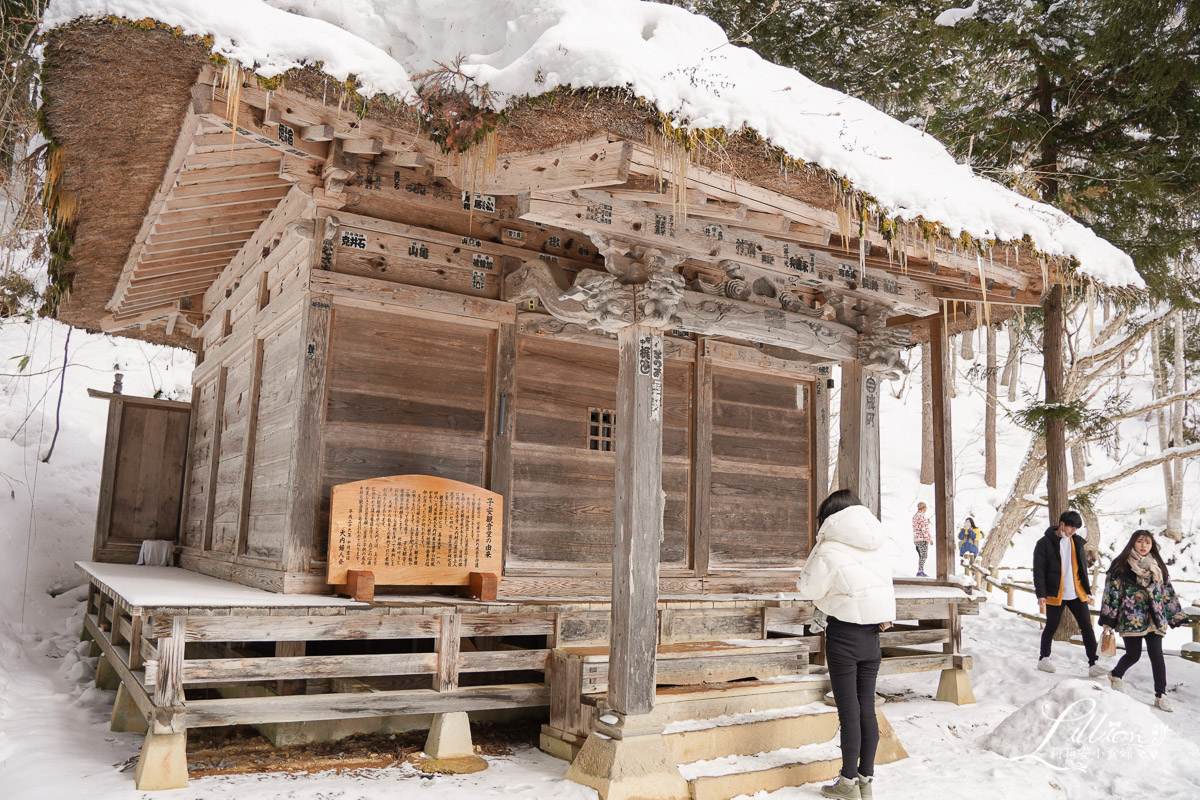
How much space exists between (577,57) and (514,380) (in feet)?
10.6

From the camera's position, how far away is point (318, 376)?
20.7 feet

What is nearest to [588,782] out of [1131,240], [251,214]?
[251,214]

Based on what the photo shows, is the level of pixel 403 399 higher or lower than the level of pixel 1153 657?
higher

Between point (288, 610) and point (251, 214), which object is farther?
point (251, 214)

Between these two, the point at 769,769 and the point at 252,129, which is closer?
the point at 252,129

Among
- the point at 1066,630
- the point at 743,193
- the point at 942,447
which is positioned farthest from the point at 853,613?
the point at 1066,630

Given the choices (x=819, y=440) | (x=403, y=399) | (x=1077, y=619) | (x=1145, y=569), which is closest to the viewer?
(x=403, y=399)

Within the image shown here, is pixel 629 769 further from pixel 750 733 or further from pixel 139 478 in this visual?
pixel 139 478

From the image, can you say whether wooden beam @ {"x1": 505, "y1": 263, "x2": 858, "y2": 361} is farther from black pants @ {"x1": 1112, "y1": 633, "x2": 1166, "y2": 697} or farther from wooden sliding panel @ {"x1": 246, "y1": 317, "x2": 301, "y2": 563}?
black pants @ {"x1": 1112, "y1": 633, "x2": 1166, "y2": 697}

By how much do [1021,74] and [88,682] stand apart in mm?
12886

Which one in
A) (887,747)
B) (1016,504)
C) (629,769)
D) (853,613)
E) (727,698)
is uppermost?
(1016,504)

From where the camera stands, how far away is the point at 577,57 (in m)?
4.39

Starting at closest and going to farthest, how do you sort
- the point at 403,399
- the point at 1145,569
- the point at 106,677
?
the point at 403,399 → the point at 1145,569 → the point at 106,677

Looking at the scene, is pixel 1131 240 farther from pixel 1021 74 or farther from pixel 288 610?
pixel 288 610
